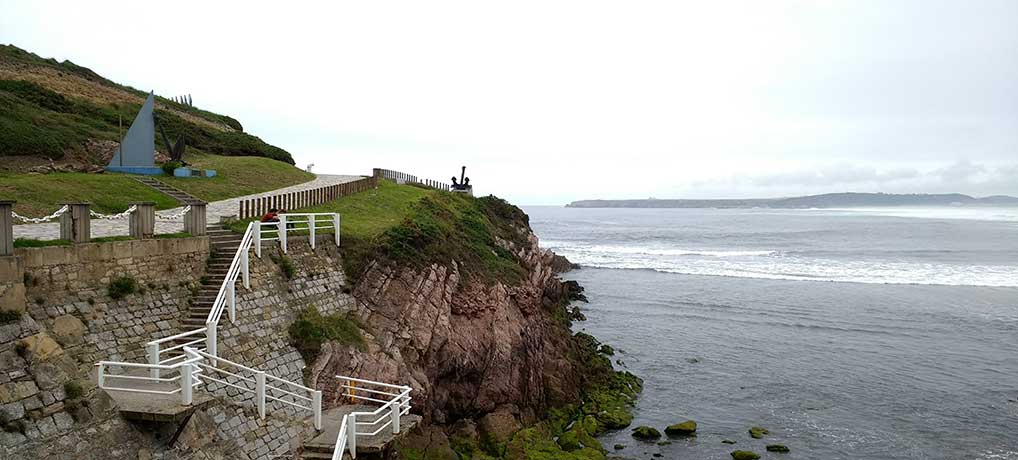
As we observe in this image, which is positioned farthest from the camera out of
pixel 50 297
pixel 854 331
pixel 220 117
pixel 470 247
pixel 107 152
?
pixel 220 117

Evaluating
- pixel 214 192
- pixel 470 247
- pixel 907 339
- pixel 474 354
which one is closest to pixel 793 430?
pixel 474 354

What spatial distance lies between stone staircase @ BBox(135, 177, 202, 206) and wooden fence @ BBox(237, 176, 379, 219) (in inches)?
97.1

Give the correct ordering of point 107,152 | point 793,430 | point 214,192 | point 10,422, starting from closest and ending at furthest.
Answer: point 10,422, point 793,430, point 214,192, point 107,152

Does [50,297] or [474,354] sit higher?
[50,297]

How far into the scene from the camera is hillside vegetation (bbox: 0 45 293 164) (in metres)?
28.4

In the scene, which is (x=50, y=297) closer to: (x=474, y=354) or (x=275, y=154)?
(x=474, y=354)

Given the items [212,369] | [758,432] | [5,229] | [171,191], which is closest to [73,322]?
[5,229]

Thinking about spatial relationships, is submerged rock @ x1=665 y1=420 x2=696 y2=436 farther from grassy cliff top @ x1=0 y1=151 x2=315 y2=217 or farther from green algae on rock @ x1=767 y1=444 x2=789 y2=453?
grassy cliff top @ x1=0 y1=151 x2=315 y2=217

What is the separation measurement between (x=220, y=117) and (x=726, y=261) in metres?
52.2

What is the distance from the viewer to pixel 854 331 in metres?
34.8

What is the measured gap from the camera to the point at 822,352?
101 ft

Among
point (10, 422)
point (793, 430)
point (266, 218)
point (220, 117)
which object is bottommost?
point (793, 430)

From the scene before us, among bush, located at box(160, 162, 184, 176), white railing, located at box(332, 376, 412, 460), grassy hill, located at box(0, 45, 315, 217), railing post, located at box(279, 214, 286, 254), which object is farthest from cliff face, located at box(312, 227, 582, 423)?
bush, located at box(160, 162, 184, 176)

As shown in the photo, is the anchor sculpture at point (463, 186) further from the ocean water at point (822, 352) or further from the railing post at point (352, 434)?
the railing post at point (352, 434)
